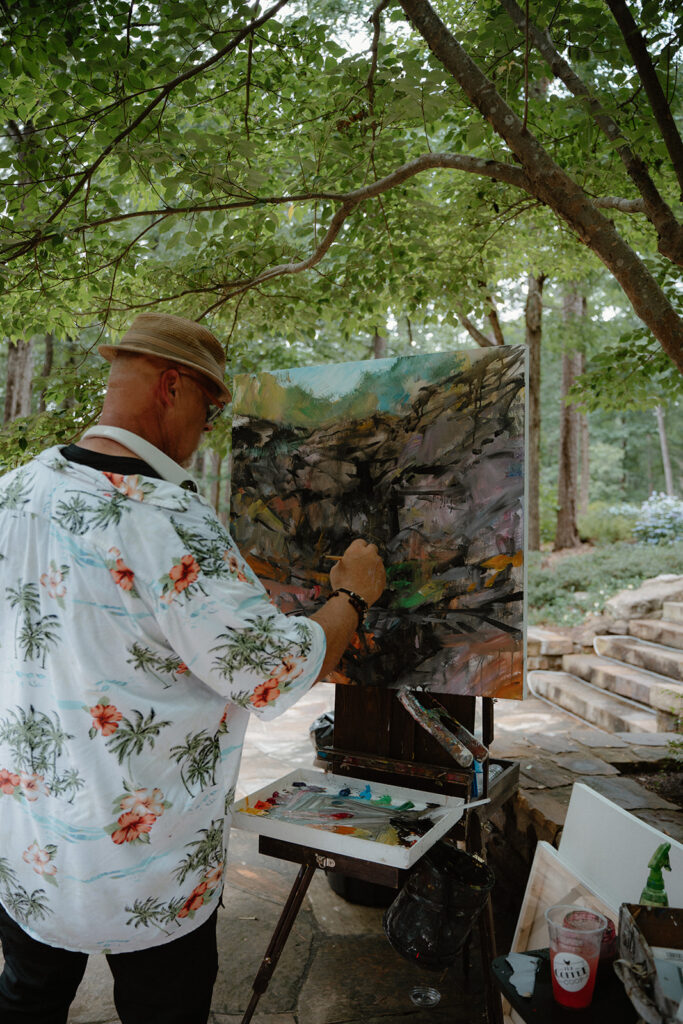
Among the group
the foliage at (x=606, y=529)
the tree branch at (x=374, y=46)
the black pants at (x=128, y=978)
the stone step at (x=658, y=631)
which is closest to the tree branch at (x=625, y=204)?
the tree branch at (x=374, y=46)

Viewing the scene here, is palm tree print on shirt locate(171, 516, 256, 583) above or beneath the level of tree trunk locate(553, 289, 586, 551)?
beneath

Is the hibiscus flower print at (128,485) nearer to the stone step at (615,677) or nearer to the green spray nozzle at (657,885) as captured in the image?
the green spray nozzle at (657,885)

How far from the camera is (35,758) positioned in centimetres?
120

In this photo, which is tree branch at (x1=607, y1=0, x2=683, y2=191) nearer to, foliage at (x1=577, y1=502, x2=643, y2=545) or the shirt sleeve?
the shirt sleeve

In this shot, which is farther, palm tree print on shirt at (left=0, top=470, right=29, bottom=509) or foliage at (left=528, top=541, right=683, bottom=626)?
foliage at (left=528, top=541, right=683, bottom=626)

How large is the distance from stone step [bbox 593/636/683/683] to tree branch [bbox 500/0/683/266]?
410 cm

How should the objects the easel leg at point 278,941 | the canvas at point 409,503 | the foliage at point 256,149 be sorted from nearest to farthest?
the easel leg at point 278,941, the canvas at point 409,503, the foliage at point 256,149

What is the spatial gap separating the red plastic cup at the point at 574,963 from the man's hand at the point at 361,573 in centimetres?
77

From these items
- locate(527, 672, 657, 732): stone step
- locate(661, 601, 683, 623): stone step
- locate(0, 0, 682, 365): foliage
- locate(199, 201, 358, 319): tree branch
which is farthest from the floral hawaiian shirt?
locate(661, 601, 683, 623): stone step

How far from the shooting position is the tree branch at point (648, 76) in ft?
5.98

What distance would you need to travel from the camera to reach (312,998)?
2350mm

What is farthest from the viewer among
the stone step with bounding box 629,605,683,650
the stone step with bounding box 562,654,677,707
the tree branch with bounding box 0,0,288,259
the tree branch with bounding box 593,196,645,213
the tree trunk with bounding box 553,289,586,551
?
the tree trunk with bounding box 553,289,586,551

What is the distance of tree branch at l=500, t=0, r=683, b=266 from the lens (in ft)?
7.54

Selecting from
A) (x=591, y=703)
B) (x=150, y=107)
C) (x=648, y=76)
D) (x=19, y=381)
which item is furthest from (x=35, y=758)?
(x=19, y=381)
